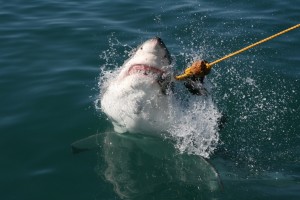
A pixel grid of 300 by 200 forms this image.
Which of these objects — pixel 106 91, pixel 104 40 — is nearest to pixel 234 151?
pixel 106 91

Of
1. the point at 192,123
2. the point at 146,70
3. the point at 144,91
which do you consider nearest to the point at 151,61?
the point at 146,70

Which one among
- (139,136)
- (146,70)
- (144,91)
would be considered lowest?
(139,136)

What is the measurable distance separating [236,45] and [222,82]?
5.89 feet

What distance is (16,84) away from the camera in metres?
7.93

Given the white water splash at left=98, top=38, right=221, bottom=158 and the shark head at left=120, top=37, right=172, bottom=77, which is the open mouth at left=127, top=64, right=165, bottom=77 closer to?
the shark head at left=120, top=37, right=172, bottom=77

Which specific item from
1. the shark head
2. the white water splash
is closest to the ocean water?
the white water splash

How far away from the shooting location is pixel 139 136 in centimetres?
591

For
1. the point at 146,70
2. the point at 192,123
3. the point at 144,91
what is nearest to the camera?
the point at 146,70

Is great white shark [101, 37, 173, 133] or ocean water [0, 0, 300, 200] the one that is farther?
ocean water [0, 0, 300, 200]

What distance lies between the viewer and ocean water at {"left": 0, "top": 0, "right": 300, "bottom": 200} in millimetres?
5500

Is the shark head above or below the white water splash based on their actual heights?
above

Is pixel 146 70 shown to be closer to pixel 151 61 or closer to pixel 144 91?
pixel 151 61

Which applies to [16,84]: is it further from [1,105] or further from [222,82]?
[222,82]

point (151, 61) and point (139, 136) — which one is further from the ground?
point (151, 61)
